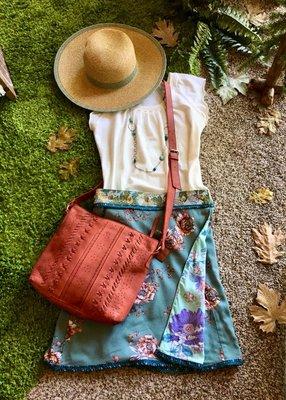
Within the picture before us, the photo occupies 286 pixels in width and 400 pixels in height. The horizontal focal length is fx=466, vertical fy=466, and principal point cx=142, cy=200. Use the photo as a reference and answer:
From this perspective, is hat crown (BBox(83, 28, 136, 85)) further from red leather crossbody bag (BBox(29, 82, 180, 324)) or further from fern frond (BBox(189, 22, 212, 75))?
red leather crossbody bag (BBox(29, 82, 180, 324))

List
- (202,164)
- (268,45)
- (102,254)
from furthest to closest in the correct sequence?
(202,164)
(268,45)
(102,254)

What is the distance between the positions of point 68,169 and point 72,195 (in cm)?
10

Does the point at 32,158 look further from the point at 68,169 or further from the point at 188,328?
the point at 188,328

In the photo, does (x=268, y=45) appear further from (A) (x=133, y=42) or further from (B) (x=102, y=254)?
(B) (x=102, y=254)

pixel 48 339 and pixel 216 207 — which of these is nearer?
pixel 48 339

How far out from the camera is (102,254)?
144 cm

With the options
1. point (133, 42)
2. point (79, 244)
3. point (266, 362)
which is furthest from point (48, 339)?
point (133, 42)

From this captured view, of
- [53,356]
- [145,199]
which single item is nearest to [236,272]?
[145,199]

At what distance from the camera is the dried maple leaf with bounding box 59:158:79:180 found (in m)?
1.70

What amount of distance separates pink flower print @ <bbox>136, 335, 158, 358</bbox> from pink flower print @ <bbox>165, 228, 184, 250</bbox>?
0.29m

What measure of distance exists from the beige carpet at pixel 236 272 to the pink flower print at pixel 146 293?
0.21 metres

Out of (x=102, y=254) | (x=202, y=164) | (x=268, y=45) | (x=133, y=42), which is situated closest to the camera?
(x=102, y=254)

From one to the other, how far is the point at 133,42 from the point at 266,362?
1.28m

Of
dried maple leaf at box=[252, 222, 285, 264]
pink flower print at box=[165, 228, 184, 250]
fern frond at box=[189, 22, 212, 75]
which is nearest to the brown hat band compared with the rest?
fern frond at box=[189, 22, 212, 75]
